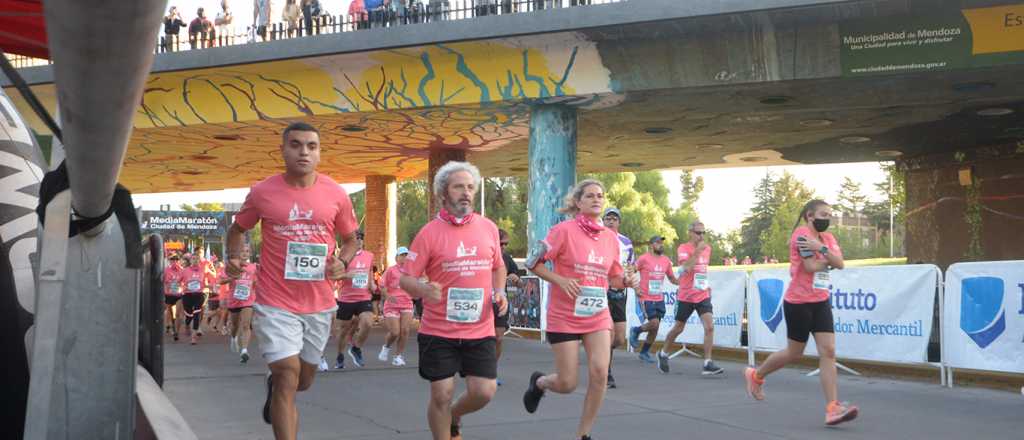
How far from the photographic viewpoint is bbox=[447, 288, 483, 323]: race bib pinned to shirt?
6.28m

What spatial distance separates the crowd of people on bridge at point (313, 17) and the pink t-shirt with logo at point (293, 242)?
13.9 metres

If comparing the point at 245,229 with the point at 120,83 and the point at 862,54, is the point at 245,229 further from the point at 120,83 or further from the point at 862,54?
the point at 862,54

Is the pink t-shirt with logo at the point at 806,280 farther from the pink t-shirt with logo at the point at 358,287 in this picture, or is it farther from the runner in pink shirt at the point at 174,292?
the runner in pink shirt at the point at 174,292

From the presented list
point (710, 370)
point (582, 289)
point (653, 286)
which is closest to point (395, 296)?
point (653, 286)

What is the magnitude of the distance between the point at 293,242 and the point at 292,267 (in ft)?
0.48

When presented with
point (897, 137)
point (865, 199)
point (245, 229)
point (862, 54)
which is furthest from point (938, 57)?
point (865, 199)

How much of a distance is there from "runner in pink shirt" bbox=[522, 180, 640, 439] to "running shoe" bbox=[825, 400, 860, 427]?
6.91 ft

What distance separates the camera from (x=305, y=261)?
5652mm

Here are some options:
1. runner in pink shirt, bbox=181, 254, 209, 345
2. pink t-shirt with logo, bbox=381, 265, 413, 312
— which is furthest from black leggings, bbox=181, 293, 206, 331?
pink t-shirt with logo, bbox=381, 265, 413, 312

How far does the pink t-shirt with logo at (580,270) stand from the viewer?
736 cm

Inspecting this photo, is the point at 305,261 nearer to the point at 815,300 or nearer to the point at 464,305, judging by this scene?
the point at 464,305

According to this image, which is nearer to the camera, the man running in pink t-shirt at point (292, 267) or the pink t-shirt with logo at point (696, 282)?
the man running in pink t-shirt at point (292, 267)

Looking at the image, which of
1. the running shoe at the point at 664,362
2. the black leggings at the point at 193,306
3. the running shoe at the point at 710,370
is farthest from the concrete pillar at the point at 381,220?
the running shoe at the point at 710,370

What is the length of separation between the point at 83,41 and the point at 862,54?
61.3 ft
